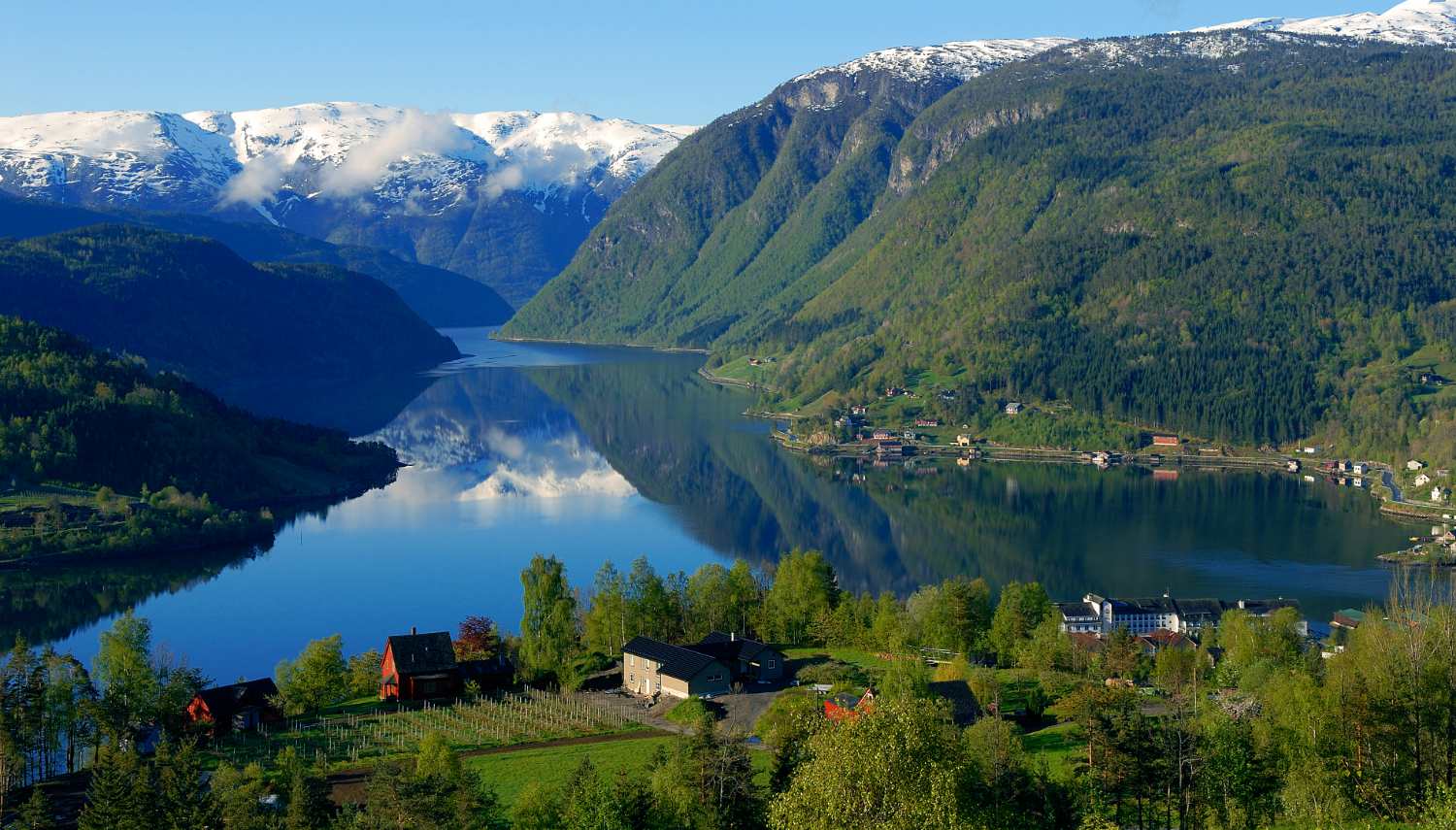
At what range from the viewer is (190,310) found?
194m

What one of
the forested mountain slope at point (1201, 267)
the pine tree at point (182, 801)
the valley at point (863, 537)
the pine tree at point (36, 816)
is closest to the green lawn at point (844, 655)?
the valley at point (863, 537)

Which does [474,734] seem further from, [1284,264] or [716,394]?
[716,394]

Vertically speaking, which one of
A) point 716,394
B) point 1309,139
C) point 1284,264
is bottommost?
point 716,394

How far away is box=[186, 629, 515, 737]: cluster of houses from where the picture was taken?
42031 millimetres

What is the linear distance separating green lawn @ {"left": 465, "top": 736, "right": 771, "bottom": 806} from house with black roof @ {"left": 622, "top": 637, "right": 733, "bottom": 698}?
4.69 m

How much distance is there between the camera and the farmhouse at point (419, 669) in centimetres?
4466

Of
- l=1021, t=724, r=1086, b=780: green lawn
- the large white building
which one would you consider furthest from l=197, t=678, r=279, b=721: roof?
the large white building

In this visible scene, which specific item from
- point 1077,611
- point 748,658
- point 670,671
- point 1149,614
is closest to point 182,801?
point 670,671

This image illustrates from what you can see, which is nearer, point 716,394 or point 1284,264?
point 1284,264

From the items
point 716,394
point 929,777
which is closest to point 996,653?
point 929,777

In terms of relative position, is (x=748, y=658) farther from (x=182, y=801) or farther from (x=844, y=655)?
(x=182, y=801)

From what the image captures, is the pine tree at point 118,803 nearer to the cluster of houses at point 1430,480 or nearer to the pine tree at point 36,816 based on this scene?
the pine tree at point 36,816

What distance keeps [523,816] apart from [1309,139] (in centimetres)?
15776

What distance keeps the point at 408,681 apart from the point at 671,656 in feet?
27.3
